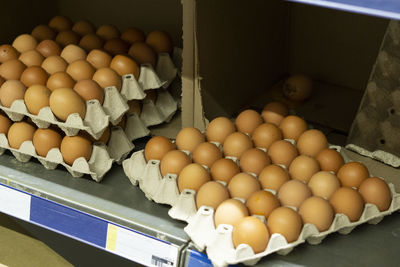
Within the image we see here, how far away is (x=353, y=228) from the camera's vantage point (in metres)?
1.16

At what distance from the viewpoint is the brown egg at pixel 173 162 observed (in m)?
1.23

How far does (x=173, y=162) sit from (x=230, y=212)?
8.0 inches

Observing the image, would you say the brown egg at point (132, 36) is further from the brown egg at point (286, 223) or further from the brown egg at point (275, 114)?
the brown egg at point (286, 223)

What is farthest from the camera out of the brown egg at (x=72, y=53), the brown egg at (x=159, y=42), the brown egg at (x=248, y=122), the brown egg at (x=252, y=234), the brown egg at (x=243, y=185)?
the brown egg at (x=159, y=42)

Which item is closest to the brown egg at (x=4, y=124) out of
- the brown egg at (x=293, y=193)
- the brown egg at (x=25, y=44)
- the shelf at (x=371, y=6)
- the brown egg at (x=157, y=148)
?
the brown egg at (x=25, y=44)

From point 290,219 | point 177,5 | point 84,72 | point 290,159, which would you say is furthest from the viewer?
point 177,5

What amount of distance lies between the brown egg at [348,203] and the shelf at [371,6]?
46 cm

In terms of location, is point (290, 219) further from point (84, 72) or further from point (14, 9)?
point (14, 9)

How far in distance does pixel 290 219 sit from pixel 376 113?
53cm

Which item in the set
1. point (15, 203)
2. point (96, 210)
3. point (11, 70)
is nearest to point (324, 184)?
point (96, 210)

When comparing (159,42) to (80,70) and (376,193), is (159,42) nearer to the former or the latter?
(80,70)

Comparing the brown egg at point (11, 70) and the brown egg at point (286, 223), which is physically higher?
the brown egg at point (11, 70)

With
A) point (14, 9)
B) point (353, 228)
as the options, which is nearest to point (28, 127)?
point (14, 9)

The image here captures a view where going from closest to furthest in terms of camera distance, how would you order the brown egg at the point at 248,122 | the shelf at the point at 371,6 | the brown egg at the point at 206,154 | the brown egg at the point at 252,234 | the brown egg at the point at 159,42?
the shelf at the point at 371,6 < the brown egg at the point at 252,234 < the brown egg at the point at 206,154 < the brown egg at the point at 248,122 < the brown egg at the point at 159,42
